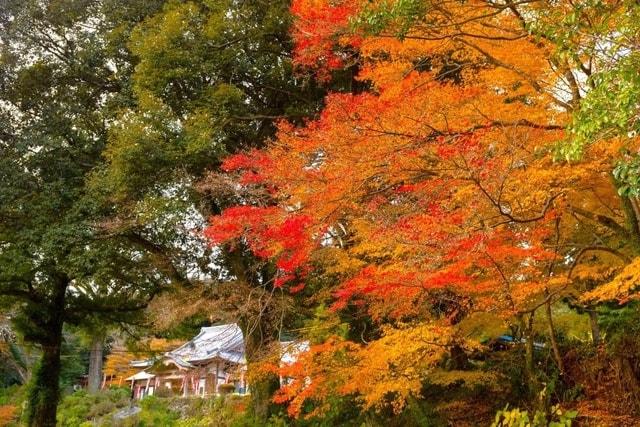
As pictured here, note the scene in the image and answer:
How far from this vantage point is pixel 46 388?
725 inches

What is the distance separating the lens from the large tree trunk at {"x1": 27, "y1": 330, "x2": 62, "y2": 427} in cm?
1812

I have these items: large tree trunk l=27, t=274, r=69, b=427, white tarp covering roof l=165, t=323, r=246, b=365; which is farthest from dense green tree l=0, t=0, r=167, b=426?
white tarp covering roof l=165, t=323, r=246, b=365

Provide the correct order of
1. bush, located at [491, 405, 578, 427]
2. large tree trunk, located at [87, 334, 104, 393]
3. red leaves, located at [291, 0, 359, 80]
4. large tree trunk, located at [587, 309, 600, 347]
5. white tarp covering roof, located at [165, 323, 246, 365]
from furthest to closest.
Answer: large tree trunk, located at [87, 334, 104, 393], white tarp covering roof, located at [165, 323, 246, 365], large tree trunk, located at [587, 309, 600, 347], red leaves, located at [291, 0, 359, 80], bush, located at [491, 405, 578, 427]

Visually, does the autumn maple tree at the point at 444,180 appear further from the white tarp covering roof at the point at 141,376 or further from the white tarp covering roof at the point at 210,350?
the white tarp covering roof at the point at 141,376

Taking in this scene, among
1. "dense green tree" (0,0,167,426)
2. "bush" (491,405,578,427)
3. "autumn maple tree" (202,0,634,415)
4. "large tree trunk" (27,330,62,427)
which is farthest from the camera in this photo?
"large tree trunk" (27,330,62,427)

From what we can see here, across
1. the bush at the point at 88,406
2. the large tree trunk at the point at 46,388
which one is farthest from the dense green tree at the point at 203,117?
the bush at the point at 88,406

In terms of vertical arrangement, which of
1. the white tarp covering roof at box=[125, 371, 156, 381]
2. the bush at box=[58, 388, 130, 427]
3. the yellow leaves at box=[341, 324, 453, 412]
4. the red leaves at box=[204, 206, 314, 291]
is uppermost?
the red leaves at box=[204, 206, 314, 291]

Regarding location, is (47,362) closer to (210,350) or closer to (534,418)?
(210,350)

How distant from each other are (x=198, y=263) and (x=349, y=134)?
8092mm

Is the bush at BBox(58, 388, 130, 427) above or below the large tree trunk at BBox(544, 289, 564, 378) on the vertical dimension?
below

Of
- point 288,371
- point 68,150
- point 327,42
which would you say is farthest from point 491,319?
point 68,150

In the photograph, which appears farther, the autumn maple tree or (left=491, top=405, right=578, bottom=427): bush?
the autumn maple tree

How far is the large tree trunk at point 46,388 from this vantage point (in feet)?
59.5

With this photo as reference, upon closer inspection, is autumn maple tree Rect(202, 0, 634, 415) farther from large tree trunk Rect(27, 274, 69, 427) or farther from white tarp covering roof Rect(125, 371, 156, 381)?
white tarp covering roof Rect(125, 371, 156, 381)
